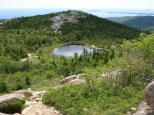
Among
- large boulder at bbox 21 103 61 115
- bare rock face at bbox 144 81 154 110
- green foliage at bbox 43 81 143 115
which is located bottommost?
large boulder at bbox 21 103 61 115

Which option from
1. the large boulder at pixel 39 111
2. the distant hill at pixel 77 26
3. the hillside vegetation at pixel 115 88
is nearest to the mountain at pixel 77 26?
the distant hill at pixel 77 26

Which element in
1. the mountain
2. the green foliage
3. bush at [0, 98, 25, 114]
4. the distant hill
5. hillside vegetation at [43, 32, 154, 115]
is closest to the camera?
the green foliage

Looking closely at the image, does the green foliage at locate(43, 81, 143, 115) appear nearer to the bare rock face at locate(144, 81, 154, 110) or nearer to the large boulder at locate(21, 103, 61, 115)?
the large boulder at locate(21, 103, 61, 115)

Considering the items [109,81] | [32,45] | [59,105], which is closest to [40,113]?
[59,105]

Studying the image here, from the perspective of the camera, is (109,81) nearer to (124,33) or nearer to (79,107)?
(79,107)

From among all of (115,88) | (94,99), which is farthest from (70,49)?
(94,99)

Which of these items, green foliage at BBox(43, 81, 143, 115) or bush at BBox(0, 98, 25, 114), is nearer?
green foliage at BBox(43, 81, 143, 115)

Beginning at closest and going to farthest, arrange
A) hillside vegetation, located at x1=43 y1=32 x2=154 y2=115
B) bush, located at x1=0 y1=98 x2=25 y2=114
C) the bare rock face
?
the bare rock face → hillside vegetation, located at x1=43 y1=32 x2=154 y2=115 → bush, located at x1=0 y1=98 x2=25 y2=114

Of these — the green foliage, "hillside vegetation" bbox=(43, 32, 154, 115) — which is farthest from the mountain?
the green foliage
